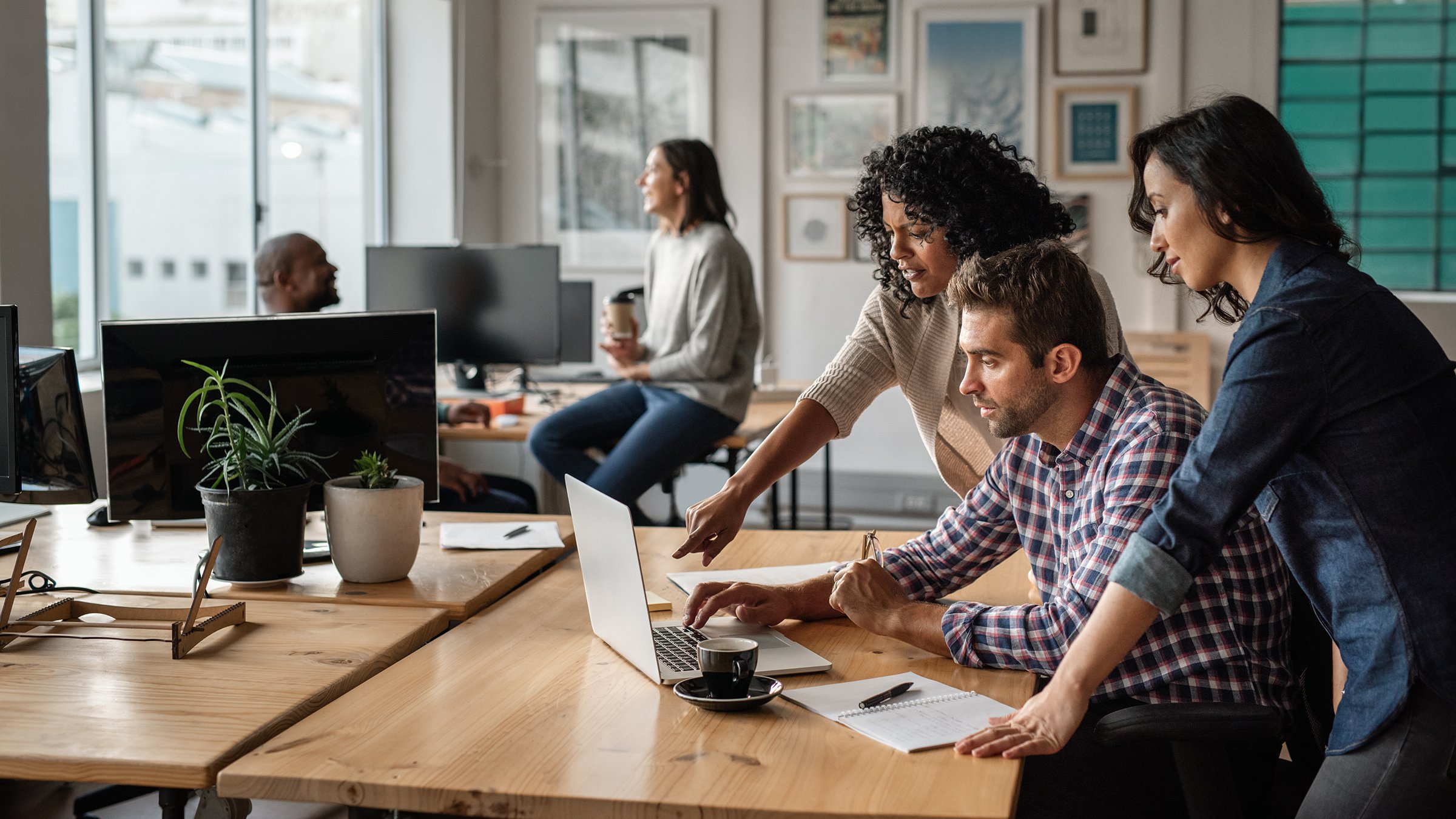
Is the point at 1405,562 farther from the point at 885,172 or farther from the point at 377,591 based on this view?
the point at 377,591

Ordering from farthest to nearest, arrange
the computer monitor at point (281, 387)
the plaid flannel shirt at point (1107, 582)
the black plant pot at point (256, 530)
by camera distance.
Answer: the computer monitor at point (281, 387) < the black plant pot at point (256, 530) < the plaid flannel shirt at point (1107, 582)

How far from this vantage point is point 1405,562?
1.33m

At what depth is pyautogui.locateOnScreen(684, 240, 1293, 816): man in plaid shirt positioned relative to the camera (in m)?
1.47

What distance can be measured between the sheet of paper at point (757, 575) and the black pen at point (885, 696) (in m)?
0.44

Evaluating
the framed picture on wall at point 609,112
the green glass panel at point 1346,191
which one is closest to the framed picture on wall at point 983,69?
the framed picture on wall at point 609,112

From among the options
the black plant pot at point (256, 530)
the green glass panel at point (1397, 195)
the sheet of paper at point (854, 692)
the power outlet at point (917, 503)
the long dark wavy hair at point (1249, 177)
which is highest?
the green glass panel at point (1397, 195)

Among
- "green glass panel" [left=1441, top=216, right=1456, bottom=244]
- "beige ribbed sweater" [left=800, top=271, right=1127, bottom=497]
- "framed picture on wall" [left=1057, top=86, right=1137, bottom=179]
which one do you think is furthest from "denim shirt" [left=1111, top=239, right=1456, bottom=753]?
"green glass panel" [left=1441, top=216, right=1456, bottom=244]

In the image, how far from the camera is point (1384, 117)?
551 cm

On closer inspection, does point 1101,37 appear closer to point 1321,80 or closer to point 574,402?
point 1321,80

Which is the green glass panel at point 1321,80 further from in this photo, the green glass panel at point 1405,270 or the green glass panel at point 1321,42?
the green glass panel at point 1405,270

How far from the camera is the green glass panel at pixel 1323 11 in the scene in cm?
546

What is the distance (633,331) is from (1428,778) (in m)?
2.92

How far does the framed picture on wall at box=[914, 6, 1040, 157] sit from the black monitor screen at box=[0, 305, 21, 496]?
170 inches

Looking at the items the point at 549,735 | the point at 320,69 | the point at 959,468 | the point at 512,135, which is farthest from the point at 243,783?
the point at 512,135
